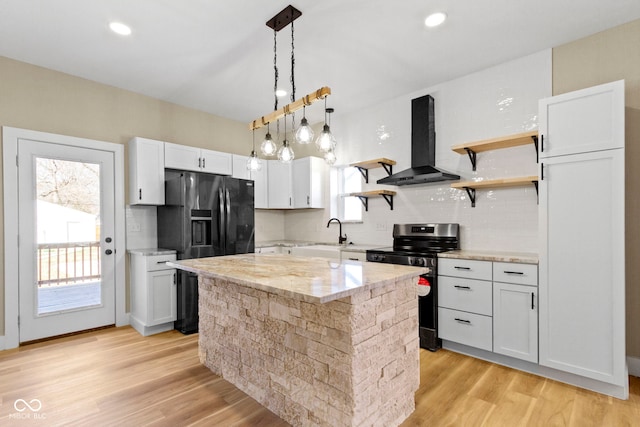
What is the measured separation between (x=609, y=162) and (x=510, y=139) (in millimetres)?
794

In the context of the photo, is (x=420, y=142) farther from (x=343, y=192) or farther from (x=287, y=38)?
(x=287, y=38)

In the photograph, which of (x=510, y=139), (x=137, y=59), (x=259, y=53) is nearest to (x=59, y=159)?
(x=137, y=59)

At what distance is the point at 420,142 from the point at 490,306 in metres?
1.90

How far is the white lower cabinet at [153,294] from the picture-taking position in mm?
3477

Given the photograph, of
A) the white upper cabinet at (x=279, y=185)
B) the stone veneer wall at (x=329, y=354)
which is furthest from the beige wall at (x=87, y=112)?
the stone veneer wall at (x=329, y=354)

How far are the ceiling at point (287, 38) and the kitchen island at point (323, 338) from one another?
1873 millimetres

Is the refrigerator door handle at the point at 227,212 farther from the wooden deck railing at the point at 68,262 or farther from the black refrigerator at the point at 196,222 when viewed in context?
the wooden deck railing at the point at 68,262

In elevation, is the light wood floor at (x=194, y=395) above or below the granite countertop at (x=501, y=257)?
below

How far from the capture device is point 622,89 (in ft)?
7.16

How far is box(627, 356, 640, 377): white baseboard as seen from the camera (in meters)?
2.50

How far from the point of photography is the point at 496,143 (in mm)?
3027

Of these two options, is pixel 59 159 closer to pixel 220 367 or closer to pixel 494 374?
pixel 220 367

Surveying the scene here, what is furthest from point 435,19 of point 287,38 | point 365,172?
point 365,172

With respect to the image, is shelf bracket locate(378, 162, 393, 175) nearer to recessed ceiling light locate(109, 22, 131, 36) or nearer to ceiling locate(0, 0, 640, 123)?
ceiling locate(0, 0, 640, 123)
